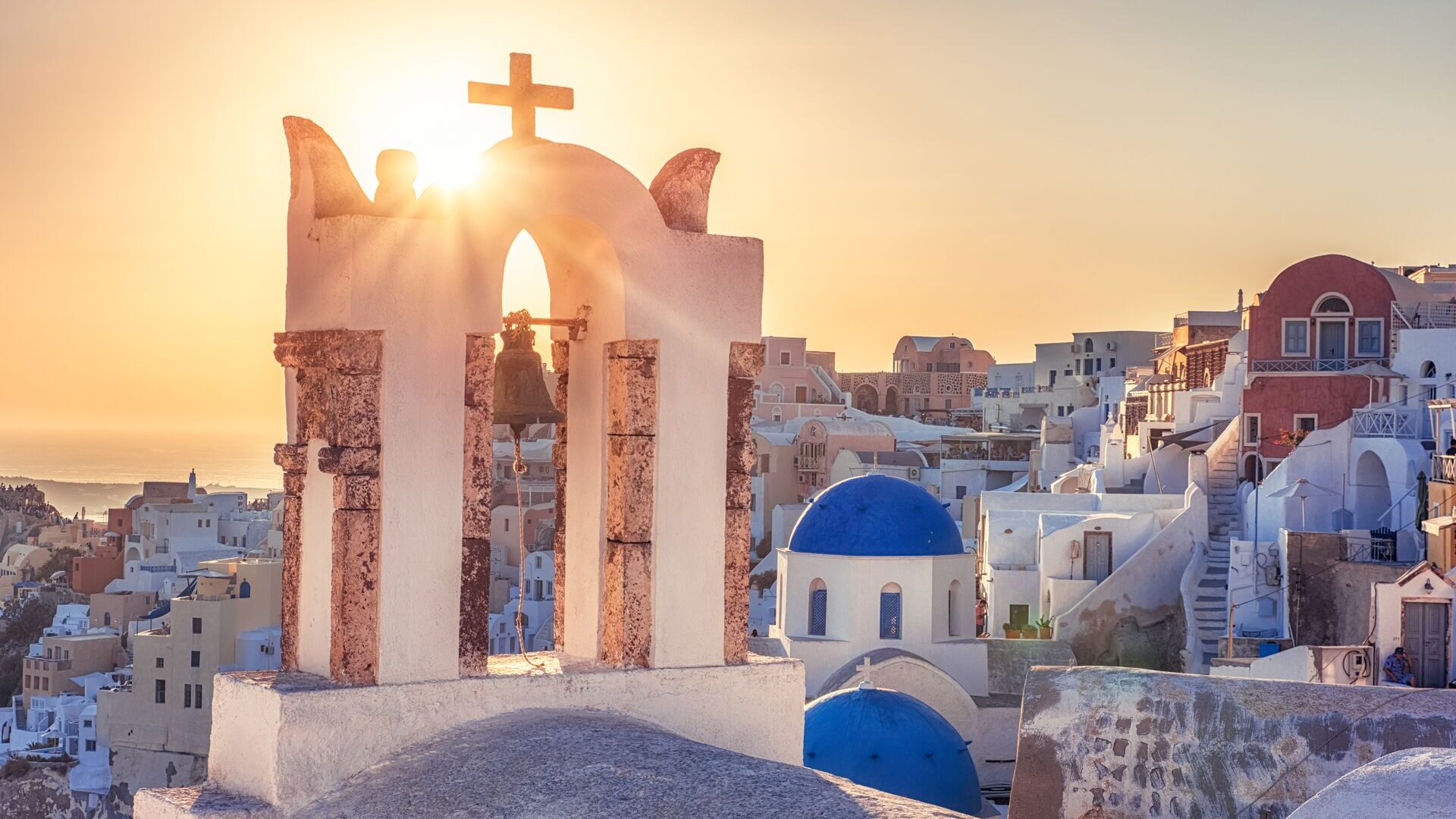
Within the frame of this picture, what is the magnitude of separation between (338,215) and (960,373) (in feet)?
214

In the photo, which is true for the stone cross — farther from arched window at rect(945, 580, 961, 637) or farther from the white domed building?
arched window at rect(945, 580, 961, 637)

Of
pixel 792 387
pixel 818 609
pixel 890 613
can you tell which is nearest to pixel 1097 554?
pixel 890 613

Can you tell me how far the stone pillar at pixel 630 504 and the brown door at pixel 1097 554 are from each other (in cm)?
2324

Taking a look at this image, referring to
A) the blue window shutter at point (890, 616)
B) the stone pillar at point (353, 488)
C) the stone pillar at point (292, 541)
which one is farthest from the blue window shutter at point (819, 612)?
the stone pillar at point (353, 488)

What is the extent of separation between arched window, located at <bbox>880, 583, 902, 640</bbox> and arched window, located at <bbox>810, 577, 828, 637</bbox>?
0.73 meters

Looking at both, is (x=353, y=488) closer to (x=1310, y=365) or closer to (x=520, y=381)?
(x=520, y=381)

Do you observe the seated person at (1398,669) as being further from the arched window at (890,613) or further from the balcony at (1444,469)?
the arched window at (890,613)

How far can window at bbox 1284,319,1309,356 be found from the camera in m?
30.7

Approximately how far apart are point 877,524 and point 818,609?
1361 millimetres

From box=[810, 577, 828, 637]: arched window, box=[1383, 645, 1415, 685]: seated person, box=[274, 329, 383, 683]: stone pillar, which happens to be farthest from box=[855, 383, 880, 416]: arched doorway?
box=[274, 329, 383, 683]: stone pillar

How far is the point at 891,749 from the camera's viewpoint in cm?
1722

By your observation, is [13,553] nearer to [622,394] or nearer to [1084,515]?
[1084,515]

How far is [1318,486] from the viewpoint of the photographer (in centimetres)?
2730

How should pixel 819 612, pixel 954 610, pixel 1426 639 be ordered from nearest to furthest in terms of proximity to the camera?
pixel 1426 639, pixel 819 612, pixel 954 610
